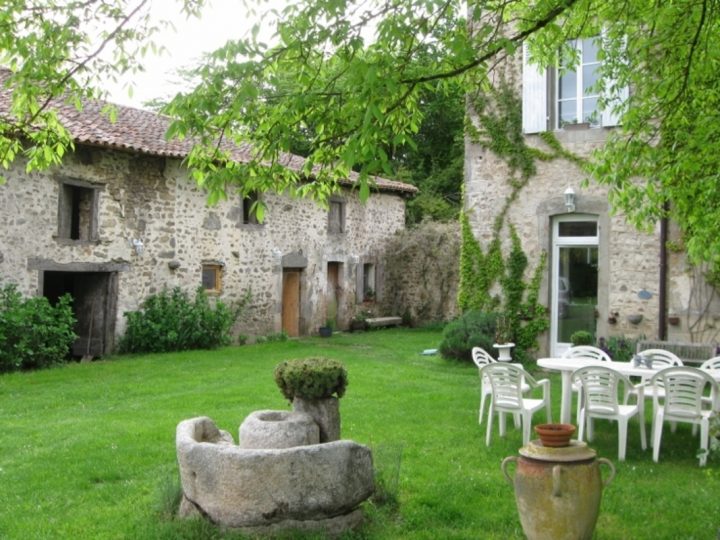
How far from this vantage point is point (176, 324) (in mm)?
14727

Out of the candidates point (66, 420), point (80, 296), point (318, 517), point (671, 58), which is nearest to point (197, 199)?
point (80, 296)

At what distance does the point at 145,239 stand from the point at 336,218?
6.62 m

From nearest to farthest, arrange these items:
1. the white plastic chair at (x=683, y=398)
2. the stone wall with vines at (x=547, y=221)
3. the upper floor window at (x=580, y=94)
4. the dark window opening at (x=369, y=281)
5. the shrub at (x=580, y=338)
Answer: the white plastic chair at (x=683, y=398) < the shrub at (x=580, y=338) < the stone wall with vines at (x=547, y=221) < the upper floor window at (x=580, y=94) < the dark window opening at (x=369, y=281)

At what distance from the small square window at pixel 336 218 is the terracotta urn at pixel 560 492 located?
52.1 feet

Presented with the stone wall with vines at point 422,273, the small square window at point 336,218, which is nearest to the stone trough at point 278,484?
the small square window at point 336,218

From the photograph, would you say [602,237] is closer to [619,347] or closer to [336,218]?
[619,347]

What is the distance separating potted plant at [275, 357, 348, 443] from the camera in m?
5.18

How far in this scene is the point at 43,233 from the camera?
41.5 feet

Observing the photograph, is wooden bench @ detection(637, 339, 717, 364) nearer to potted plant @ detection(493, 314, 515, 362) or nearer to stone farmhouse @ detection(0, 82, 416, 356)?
potted plant @ detection(493, 314, 515, 362)

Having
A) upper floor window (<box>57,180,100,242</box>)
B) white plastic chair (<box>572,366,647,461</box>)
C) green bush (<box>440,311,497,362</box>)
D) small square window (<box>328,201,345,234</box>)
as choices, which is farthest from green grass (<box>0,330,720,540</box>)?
small square window (<box>328,201,345,234</box>)

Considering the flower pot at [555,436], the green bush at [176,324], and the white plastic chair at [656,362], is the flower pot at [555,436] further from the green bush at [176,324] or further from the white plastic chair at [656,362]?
the green bush at [176,324]

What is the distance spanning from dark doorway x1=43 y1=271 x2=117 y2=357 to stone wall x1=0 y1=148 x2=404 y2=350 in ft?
0.49

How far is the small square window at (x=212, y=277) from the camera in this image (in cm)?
1617

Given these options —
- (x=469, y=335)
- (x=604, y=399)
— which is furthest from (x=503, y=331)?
(x=604, y=399)
